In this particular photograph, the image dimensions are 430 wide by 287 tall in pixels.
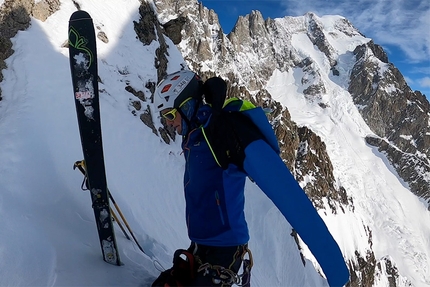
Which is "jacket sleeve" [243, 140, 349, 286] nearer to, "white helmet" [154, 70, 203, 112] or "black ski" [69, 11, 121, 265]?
"white helmet" [154, 70, 203, 112]

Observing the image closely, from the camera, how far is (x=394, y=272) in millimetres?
82500

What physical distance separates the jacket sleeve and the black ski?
2438 mm

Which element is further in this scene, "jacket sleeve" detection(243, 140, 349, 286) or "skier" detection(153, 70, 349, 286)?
"skier" detection(153, 70, 349, 286)

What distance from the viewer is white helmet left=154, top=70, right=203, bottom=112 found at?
3.16m

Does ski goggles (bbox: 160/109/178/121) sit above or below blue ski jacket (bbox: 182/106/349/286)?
above

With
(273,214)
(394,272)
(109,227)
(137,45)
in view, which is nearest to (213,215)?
(109,227)

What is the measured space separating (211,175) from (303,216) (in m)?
0.91

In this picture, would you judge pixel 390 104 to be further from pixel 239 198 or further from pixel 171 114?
pixel 171 114

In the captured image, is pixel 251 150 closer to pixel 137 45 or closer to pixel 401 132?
pixel 137 45

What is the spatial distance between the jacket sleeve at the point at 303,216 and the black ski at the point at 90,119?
8.00ft

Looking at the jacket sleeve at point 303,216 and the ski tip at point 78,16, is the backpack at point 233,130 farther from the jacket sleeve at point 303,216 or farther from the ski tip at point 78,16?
the ski tip at point 78,16

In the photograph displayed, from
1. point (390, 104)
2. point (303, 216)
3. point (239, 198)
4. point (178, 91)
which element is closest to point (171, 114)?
point (178, 91)

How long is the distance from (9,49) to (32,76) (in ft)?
5.73

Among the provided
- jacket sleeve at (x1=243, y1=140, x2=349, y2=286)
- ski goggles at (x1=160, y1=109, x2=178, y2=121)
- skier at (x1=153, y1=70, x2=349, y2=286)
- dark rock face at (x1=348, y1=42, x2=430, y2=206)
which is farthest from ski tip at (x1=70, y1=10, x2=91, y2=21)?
dark rock face at (x1=348, y1=42, x2=430, y2=206)
